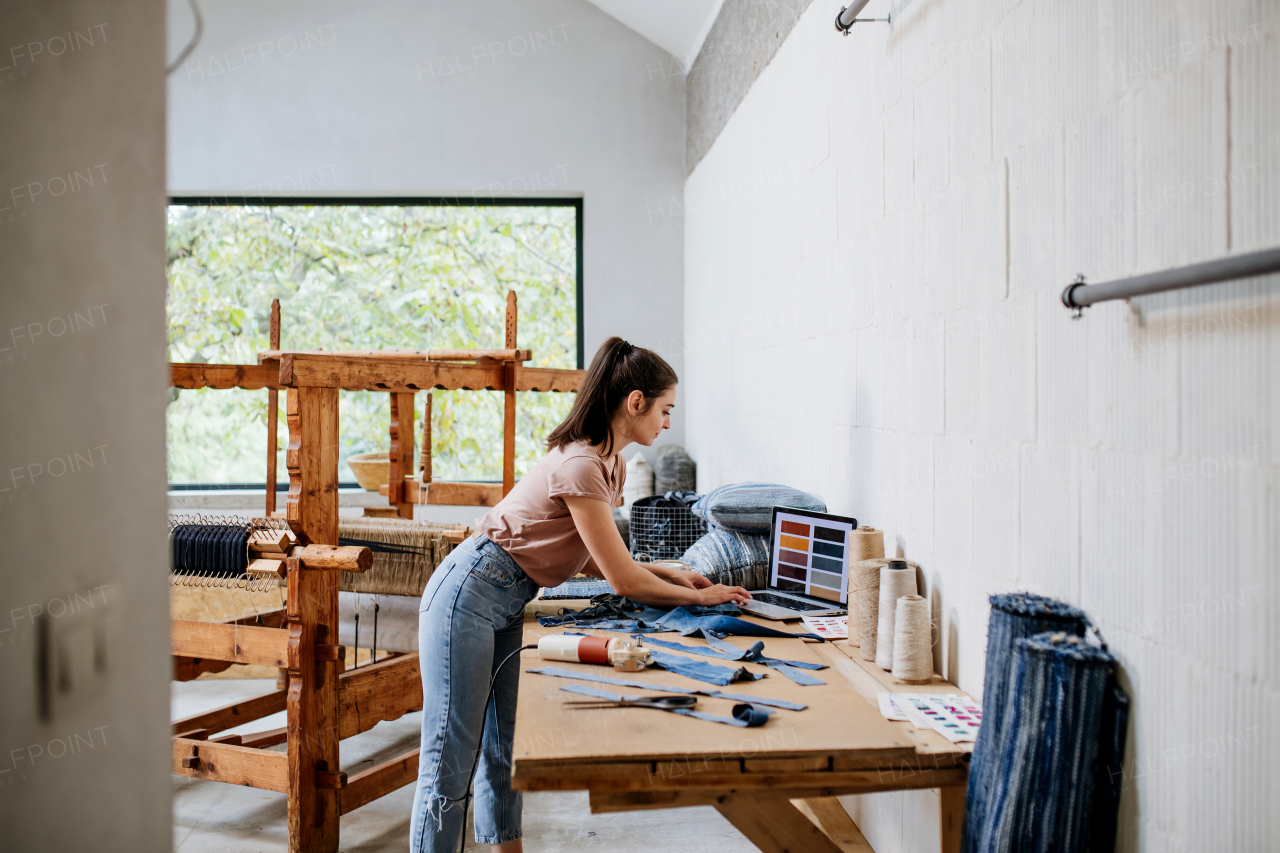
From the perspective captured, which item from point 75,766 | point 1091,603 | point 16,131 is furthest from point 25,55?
point 1091,603

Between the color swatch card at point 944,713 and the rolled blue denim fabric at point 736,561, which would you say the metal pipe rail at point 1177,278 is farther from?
the rolled blue denim fabric at point 736,561

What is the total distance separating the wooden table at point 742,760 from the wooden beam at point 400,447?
2.35 m

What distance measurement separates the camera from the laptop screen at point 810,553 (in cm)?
221

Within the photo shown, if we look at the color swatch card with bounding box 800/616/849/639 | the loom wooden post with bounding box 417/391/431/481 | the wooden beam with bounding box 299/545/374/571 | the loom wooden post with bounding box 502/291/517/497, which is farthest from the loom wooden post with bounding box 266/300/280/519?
the color swatch card with bounding box 800/616/849/639

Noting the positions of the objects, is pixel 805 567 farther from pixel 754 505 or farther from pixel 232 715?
pixel 232 715

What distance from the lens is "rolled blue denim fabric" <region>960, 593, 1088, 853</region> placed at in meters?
1.25

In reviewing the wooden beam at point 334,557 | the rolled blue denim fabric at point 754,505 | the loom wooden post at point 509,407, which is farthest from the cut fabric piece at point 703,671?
the loom wooden post at point 509,407

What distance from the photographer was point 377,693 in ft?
8.77

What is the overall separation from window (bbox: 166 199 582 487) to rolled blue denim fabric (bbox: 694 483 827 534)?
107 inches

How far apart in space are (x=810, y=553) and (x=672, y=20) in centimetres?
350

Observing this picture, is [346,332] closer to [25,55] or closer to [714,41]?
[714,41]

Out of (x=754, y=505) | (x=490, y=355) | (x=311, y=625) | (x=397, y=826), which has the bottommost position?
(x=397, y=826)

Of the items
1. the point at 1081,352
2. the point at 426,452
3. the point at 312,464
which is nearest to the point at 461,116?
the point at 426,452

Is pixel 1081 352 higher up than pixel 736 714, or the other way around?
pixel 1081 352
